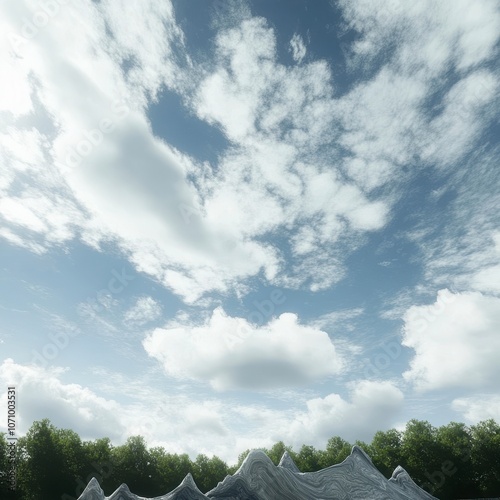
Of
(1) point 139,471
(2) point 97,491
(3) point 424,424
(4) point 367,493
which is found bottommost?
(2) point 97,491

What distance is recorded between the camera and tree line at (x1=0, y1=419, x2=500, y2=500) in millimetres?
50281

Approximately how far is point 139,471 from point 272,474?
39.6 m

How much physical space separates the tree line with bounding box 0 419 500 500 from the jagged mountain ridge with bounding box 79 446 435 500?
30.5 m

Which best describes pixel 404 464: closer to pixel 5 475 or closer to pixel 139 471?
pixel 139 471

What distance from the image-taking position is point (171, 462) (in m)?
59.2

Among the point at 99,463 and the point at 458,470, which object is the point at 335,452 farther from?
the point at 99,463

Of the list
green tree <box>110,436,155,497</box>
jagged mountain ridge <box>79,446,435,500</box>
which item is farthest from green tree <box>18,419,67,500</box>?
jagged mountain ridge <box>79,446,435,500</box>

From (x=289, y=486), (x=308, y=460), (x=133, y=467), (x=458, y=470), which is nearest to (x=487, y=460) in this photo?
(x=458, y=470)

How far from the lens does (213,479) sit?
202 feet

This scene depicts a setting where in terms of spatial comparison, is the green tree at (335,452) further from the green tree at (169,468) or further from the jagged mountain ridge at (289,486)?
the jagged mountain ridge at (289,486)

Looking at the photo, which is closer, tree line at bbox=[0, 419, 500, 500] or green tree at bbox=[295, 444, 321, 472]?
tree line at bbox=[0, 419, 500, 500]

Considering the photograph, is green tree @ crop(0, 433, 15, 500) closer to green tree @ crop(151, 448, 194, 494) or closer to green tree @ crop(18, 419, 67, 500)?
green tree @ crop(18, 419, 67, 500)

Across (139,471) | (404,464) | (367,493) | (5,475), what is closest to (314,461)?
(404,464)

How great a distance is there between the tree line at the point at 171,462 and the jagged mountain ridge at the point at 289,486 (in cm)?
Result: 3051
